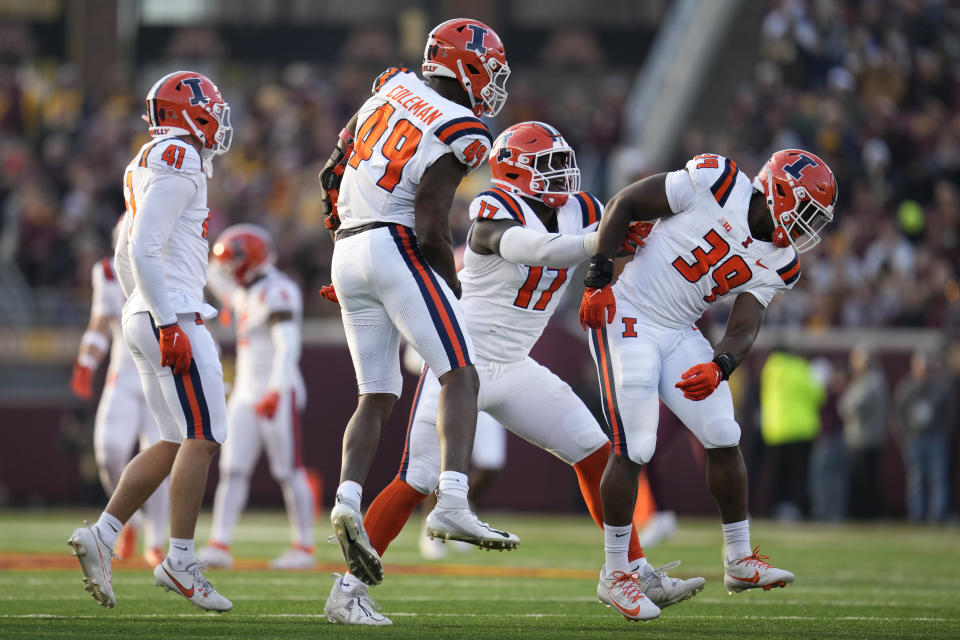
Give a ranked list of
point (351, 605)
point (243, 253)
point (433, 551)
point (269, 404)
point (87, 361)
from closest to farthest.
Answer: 1. point (351, 605)
2. point (87, 361)
3. point (269, 404)
4. point (243, 253)
5. point (433, 551)

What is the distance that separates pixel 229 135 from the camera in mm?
6512

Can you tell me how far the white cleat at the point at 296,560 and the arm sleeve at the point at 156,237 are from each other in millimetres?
3255

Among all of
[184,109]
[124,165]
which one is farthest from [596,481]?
[124,165]

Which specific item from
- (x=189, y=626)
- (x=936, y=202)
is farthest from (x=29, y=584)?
(x=936, y=202)

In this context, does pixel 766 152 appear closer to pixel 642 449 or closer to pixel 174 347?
pixel 642 449

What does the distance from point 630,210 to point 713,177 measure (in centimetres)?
46

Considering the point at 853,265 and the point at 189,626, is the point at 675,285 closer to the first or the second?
the point at 189,626

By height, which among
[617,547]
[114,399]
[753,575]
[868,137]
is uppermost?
[868,137]

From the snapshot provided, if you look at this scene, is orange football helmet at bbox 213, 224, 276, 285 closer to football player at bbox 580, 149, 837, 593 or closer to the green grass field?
the green grass field

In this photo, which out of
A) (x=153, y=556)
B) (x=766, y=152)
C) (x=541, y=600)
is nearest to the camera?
(x=541, y=600)

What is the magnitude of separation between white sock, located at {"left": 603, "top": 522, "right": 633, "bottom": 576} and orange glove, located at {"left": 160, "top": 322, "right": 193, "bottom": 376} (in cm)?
182

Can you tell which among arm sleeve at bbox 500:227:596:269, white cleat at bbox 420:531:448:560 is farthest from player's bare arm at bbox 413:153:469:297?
white cleat at bbox 420:531:448:560

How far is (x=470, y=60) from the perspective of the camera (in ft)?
18.9

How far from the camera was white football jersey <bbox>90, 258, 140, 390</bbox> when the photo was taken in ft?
30.2
